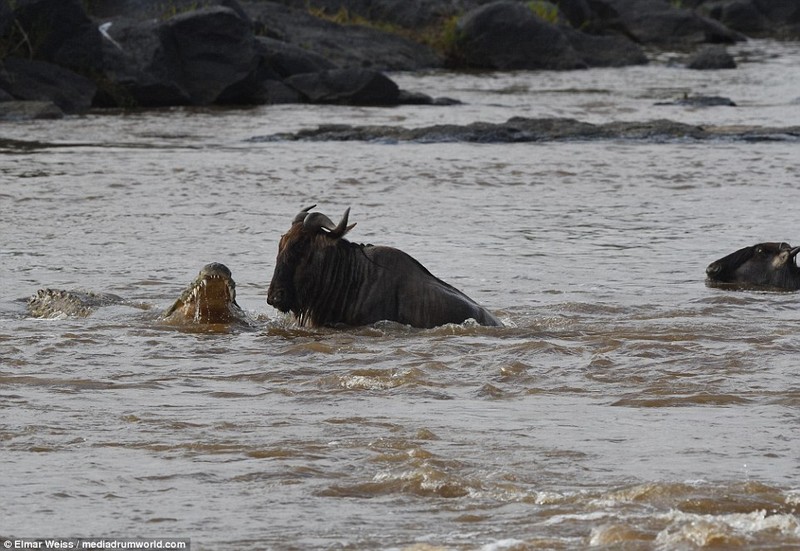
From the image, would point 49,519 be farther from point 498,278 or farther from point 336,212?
point 336,212

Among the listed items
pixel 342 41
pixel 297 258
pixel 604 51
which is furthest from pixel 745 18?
pixel 297 258

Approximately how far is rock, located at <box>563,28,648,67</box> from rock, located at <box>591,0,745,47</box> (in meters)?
5.84

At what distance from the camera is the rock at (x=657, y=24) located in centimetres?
4691

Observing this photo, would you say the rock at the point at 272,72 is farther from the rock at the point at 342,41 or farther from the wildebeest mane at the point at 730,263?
the wildebeest mane at the point at 730,263

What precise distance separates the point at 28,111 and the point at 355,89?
6.49 metres

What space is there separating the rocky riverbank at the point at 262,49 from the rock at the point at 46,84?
23 mm

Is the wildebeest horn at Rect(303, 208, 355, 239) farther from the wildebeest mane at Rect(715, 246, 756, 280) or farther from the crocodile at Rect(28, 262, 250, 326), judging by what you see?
the wildebeest mane at Rect(715, 246, 756, 280)

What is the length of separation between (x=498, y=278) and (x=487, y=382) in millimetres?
3715

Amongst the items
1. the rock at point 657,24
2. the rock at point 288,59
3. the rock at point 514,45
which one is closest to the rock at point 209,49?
the rock at point 288,59

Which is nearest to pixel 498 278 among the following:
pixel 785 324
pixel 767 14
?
pixel 785 324

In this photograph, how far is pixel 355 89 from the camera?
28.3 m

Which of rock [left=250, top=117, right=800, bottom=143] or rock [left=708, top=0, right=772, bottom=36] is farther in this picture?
rock [left=708, top=0, right=772, bottom=36]

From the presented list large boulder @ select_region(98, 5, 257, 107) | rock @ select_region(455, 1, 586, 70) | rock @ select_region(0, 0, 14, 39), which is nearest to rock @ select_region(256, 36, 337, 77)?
large boulder @ select_region(98, 5, 257, 107)

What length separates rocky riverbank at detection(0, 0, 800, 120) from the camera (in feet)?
89.9
